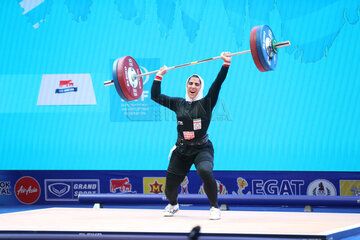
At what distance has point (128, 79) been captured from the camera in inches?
194

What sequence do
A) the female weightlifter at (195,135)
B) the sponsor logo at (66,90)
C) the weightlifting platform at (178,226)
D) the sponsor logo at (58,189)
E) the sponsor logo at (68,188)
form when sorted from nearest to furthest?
the weightlifting platform at (178,226)
the female weightlifter at (195,135)
the sponsor logo at (66,90)
the sponsor logo at (68,188)
the sponsor logo at (58,189)

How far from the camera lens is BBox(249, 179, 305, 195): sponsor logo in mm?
6309

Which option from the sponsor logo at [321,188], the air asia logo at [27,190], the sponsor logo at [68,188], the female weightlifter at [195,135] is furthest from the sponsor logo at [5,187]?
the sponsor logo at [321,188]

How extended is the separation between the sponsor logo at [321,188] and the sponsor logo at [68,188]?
281 cm

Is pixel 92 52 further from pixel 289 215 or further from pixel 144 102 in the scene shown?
pixel 289 215

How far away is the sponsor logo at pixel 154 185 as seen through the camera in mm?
6659

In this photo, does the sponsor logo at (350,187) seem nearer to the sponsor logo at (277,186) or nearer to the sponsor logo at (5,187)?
the sponsor logo at (277,186)

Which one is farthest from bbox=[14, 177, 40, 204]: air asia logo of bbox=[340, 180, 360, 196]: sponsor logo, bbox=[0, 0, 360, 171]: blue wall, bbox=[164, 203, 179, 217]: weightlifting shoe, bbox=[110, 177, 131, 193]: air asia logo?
bbox=[340, 180, 360, 196]: sponsor logo

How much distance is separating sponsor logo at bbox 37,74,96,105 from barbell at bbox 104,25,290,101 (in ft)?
5.75

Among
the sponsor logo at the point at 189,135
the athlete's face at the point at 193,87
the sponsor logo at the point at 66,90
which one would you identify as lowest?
the sponsor logo at the point at 189,135

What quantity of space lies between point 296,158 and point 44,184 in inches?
137

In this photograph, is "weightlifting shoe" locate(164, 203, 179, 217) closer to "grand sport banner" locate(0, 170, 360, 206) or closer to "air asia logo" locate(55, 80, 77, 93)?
"grand sport banner" locate(0, 170, 360, 206)

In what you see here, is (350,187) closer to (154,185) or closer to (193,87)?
(154,185)

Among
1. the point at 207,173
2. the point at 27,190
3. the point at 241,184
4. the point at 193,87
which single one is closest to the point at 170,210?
the point at 207,173
